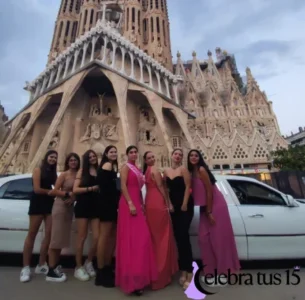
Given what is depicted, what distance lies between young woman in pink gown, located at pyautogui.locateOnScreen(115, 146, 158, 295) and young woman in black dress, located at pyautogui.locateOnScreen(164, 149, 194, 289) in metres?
0.38

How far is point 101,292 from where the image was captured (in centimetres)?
249

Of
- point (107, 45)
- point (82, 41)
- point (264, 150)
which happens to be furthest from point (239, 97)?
point (82, 41)

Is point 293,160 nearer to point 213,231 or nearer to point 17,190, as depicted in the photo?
point 213,231

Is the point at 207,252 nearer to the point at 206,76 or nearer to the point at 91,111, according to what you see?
the point at 91,111

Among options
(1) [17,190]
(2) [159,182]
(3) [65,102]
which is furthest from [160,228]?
(3) [65,102]

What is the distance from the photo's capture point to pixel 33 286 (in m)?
2.68

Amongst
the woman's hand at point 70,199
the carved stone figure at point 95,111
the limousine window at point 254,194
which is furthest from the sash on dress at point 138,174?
the carved stone figure at point 95,111

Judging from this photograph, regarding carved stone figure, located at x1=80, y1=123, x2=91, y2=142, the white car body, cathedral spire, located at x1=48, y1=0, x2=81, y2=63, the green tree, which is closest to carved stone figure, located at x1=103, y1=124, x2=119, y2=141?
carved stone figure, located at x1=80, y1=123, x2=91, y2=142

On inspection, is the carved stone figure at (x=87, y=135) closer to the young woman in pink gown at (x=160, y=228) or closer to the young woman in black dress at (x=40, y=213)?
the young woman in black dress at (x=40, y=213)

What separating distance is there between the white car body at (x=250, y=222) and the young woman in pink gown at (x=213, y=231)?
0.39 m

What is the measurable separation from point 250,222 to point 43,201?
3.01 metres

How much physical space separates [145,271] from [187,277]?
571 millimetres

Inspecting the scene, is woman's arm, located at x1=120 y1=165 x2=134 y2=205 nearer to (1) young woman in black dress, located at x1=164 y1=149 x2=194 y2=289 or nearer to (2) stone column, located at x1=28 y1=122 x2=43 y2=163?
(1) young woman in black dress, located at x1=164 y1=149 x2=194 y2=289

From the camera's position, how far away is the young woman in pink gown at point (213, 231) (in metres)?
2.74
